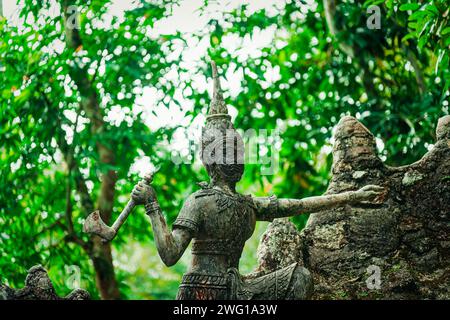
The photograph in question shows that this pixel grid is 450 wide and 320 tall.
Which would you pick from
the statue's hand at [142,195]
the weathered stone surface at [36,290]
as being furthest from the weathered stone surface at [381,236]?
the weathered stone surface at [36,290]

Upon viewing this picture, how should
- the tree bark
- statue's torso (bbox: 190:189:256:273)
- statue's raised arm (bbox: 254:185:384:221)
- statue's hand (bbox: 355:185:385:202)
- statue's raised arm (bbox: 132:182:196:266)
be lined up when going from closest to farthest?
statue's raised arm (bbox: 132:182:196:266) → statue's torso (bbox: 190:189:256:273) → statue's raised arm (bbox: 254:185:384:221) → statue's hand (bbox: 355:185:385:202) → the tree bark

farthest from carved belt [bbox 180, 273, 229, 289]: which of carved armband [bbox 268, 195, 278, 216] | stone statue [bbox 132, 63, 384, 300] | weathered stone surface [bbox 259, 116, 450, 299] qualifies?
weathered stone surface [bbox 259, 116, 450, 299]

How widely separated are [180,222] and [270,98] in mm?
6022

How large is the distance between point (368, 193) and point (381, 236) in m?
0.49

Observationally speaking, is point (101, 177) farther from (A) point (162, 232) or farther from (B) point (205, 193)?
(A) point (162, 232)

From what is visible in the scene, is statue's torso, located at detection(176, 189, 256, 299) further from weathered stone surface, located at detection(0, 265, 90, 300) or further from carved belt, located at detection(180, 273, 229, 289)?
weathered stone surface, located at detection(0, 265, 90, 300)

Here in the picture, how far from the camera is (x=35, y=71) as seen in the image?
33.1ft

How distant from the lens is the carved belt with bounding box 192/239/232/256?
606 centimetres

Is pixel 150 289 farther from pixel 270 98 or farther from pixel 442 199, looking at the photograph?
pixel 442 199

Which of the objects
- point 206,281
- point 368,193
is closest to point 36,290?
point 206,281

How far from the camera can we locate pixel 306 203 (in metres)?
6.52
